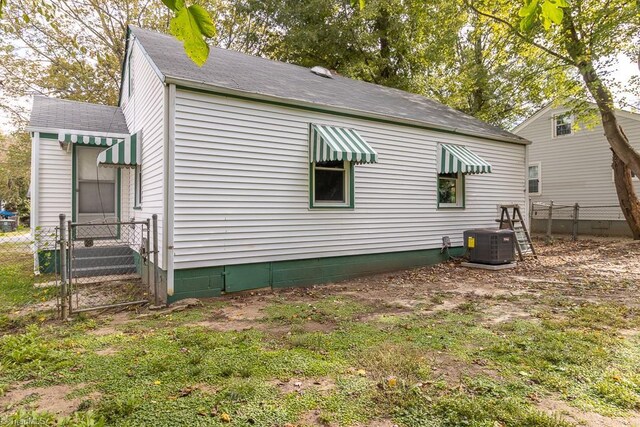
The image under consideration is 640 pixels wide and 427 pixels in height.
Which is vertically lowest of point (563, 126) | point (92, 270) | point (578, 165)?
point (92, 270)

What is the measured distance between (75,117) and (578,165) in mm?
20111

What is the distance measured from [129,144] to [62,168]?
2304 millimetres

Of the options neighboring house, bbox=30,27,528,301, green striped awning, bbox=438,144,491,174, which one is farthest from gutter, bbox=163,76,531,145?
green striped awning, bbox=438,144,491,174

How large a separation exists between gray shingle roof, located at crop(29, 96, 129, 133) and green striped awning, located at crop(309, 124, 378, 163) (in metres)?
5.24

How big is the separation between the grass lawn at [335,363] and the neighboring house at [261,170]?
118 centimetres

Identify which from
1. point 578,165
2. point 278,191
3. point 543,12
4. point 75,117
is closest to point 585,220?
point 578,165

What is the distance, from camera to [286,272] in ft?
22.3

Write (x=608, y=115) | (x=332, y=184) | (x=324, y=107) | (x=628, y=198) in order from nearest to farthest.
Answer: (x=324, y=107) → (x=332, y=184) → (x=608, y=115) → (x=628, y=198)

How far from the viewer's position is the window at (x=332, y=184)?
7270 mm

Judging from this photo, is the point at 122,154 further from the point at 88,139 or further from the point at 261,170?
the point at 261,170

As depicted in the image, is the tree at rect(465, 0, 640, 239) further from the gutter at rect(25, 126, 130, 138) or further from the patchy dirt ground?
the gutter at rect(25, 126, 130, 138)

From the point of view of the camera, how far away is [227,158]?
6105mm

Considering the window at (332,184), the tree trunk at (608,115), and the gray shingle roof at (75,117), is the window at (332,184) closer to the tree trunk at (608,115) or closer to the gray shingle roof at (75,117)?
the gray shingle roof at (75,117)

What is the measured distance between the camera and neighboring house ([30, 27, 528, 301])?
19.1 feet
